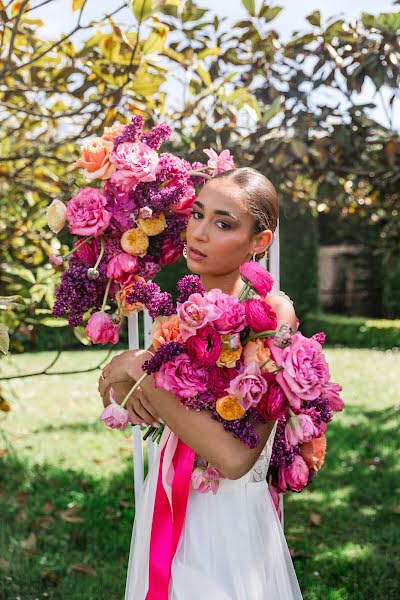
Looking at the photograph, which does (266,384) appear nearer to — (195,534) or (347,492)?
(195,534)

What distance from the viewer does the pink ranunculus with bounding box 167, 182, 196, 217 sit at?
1896 millimetres

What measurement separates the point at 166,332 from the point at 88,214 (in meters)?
0.39

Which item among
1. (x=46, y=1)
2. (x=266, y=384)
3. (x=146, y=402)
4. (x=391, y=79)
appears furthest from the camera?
(x=391, y=79)

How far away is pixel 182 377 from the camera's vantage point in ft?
4.99

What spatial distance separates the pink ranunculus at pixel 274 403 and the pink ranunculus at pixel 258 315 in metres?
0.13

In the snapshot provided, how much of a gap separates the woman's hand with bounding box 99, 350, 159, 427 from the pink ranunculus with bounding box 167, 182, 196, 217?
1.39 ft

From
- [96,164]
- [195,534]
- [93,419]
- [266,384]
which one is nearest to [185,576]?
[195,534]

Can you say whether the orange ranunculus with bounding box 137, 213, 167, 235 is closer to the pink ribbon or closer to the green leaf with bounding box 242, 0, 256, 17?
the pink ribbon

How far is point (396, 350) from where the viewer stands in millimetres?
10938

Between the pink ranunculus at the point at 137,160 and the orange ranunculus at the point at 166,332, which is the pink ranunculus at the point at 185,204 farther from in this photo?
the orange ranunculus at the point at 166,332

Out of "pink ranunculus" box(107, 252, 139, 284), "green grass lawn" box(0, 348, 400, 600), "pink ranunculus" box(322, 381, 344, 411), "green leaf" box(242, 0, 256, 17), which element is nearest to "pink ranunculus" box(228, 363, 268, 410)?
"pink ranunculus" box(322, 381, 344, 411)

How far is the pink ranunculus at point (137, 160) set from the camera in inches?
70.5

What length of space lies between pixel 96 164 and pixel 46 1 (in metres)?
1.24

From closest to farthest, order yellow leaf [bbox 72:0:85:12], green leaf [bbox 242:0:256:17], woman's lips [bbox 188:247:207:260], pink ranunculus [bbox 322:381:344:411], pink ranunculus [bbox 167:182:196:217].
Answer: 1. pink ranunculus [bbox 322:381:344:411]
2. woman's lips [bbox 188:247:207:260]
3. pink ranunculus [bbox 167:182:196:217]
4. yellow leaf [bbox 72:0:85:12]
5. green leaf [bbox 242:0:256:17]
